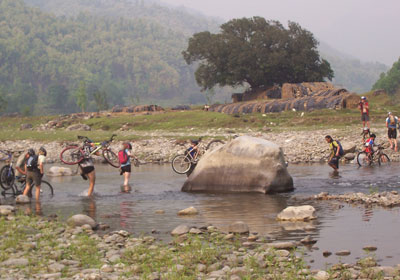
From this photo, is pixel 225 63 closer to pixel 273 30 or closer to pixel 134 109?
pixel 273 30

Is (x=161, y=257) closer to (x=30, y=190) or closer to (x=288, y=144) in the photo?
(x=30, y=190)

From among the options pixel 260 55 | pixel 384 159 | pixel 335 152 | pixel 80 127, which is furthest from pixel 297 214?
pixel 260 55

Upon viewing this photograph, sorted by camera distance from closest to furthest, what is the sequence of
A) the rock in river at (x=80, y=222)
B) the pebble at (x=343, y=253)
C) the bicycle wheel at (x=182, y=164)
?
1. the pebble at (x=343, y=253)
2. the rock in river at (x=80, y=222)
3. the bicycle wheel at (x=182, y=164)

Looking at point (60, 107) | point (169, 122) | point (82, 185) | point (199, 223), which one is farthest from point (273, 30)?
point (60, 107)

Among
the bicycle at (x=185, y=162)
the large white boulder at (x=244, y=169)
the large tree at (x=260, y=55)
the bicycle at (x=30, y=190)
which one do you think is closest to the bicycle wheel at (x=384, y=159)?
the bicycle at (x=185, y=162)

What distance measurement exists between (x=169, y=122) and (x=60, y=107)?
125295 mm

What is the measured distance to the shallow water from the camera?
10.6 m

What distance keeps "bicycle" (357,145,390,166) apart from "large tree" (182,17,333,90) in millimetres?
38159

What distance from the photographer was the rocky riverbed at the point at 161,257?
26.3 ft

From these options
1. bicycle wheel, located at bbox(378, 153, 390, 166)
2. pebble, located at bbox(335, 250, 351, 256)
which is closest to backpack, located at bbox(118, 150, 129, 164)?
pebble, located at bbox(335, 250, 351, 256)

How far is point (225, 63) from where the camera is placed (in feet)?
221

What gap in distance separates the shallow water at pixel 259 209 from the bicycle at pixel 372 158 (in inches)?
48.7

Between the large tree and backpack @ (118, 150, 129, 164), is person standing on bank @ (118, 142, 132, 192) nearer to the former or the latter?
backpack @ (118, 150, 129, 164)

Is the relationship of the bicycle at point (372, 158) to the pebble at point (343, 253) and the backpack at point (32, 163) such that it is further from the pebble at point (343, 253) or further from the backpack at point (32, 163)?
the pebble at point (343, 253)
